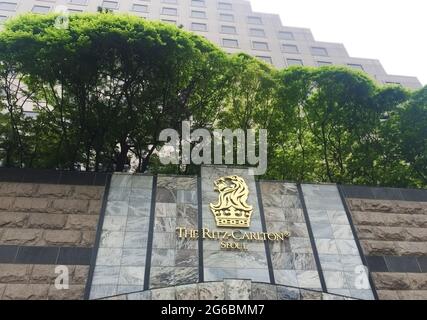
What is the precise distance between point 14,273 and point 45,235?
130 cm

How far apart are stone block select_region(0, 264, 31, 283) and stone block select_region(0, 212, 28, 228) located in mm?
1340

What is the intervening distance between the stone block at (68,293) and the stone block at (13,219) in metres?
2.36

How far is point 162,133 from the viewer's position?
51.4ft

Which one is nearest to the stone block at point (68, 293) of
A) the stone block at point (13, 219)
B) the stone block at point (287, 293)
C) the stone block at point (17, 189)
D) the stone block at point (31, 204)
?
the stone block at point (13, 219)

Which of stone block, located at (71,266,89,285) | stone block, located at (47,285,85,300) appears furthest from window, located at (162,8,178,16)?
stone block, located at (47,285,85,300)

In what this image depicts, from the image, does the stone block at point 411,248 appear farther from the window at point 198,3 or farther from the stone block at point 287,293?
Result: the window at point 198,3

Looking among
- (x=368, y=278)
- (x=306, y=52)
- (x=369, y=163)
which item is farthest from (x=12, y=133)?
(x=306, y=52)

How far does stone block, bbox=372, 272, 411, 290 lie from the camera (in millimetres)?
11084

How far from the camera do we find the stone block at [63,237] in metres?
10.8

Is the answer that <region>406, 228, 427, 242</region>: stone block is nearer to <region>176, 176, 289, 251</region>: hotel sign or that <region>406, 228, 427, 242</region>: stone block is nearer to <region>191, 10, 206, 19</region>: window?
<region>176, 176, 289, 251</region>: hotel sign

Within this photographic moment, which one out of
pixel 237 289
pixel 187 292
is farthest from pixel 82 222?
pixel 237 289

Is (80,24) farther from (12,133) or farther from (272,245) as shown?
(272,245)

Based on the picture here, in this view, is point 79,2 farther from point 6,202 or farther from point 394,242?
point 394,242

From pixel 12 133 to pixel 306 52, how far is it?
27.6 metres
